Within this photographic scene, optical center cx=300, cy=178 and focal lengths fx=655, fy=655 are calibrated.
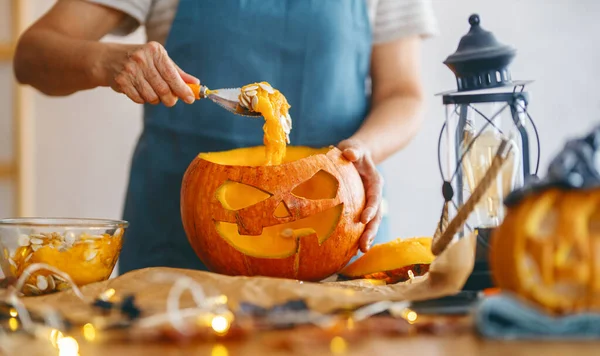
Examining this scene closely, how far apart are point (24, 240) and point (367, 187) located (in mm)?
524

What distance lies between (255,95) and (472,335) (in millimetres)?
611

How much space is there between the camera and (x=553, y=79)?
2.27m

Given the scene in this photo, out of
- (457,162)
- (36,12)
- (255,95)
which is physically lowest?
(457,162)

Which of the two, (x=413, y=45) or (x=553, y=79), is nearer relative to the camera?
(x=413, y=45)

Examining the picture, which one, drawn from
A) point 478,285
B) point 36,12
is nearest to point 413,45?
point 478,285

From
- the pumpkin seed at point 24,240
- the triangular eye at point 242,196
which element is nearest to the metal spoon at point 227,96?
the triangular eye at point 242,196

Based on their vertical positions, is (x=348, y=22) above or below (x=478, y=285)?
above

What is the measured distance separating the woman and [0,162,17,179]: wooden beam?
3.63 feet

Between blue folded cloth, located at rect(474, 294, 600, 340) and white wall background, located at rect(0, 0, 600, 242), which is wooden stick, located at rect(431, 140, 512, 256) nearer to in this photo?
blue folded cloth, located at rect(474, 294, 600, 340)

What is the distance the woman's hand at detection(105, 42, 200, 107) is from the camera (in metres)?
1.06

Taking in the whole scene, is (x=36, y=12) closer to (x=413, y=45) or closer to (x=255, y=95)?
(x=413, y=45)

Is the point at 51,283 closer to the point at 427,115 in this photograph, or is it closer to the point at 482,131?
the point at 482,131

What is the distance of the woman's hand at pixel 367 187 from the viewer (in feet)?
3.39

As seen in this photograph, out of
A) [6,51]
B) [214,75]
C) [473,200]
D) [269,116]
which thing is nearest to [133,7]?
[214,75]
